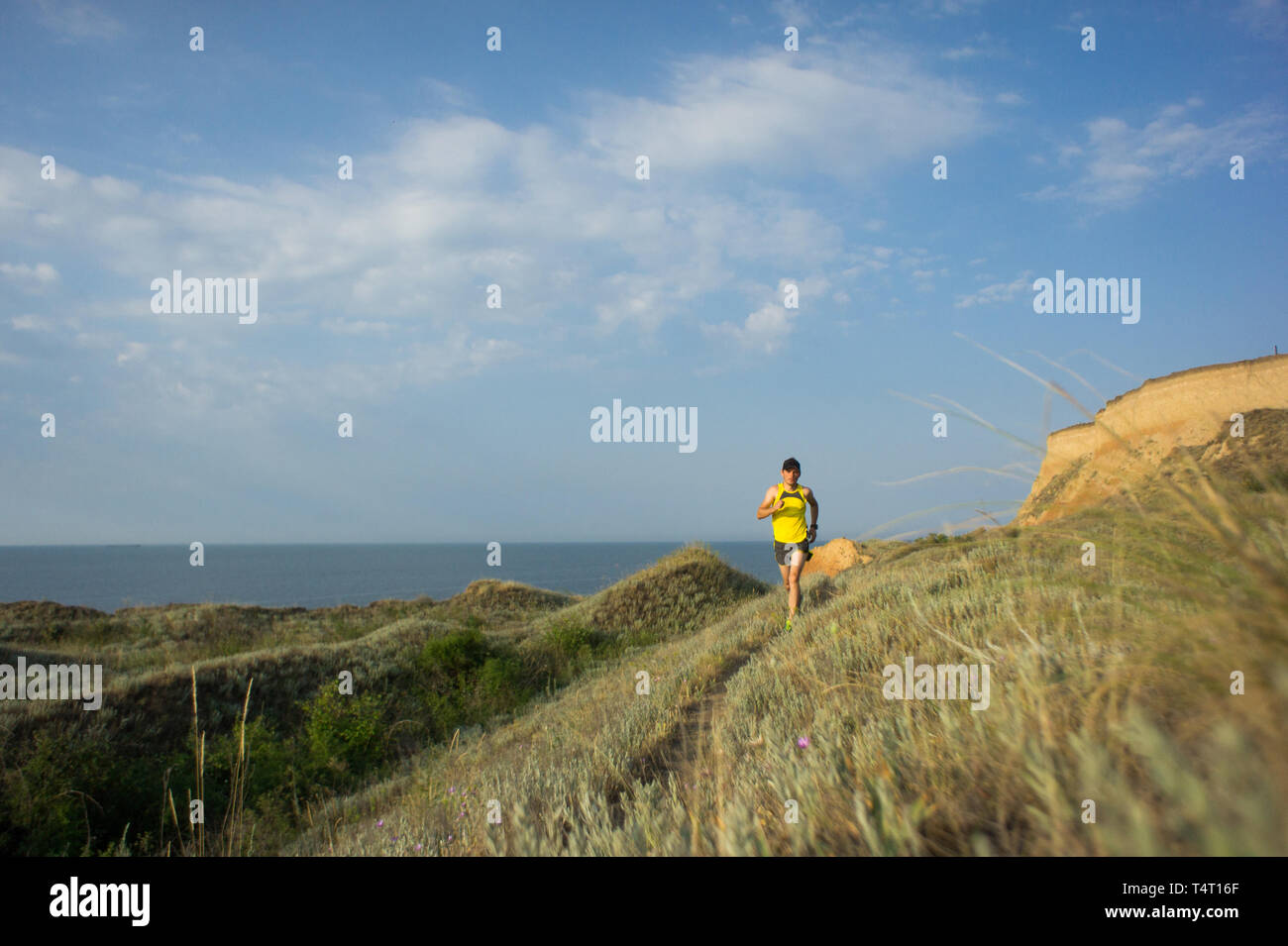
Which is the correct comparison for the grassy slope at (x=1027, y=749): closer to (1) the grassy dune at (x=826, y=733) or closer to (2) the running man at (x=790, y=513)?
(1) the grassy dune at (x=826, y=733)

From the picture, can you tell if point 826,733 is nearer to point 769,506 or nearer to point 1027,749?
point 1027,749

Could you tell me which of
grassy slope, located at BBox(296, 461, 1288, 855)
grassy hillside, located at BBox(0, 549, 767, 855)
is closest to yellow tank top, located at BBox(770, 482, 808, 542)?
grassy slope, located at BBox(296, 461, 1288, 855)

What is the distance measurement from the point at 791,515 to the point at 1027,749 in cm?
788

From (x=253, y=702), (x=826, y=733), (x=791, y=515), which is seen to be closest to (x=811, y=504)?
(x=791, y=515)

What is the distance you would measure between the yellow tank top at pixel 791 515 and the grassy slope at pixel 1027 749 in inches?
187

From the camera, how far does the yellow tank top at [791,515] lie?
31.9 ft

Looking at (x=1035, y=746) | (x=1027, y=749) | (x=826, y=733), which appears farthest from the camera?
(x=826, y=733)

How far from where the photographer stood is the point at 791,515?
9.80 meters

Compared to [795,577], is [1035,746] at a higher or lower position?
higher

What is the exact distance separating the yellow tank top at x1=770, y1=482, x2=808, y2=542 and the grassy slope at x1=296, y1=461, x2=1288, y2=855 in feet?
15.6

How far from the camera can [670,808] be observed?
294 centimetres
